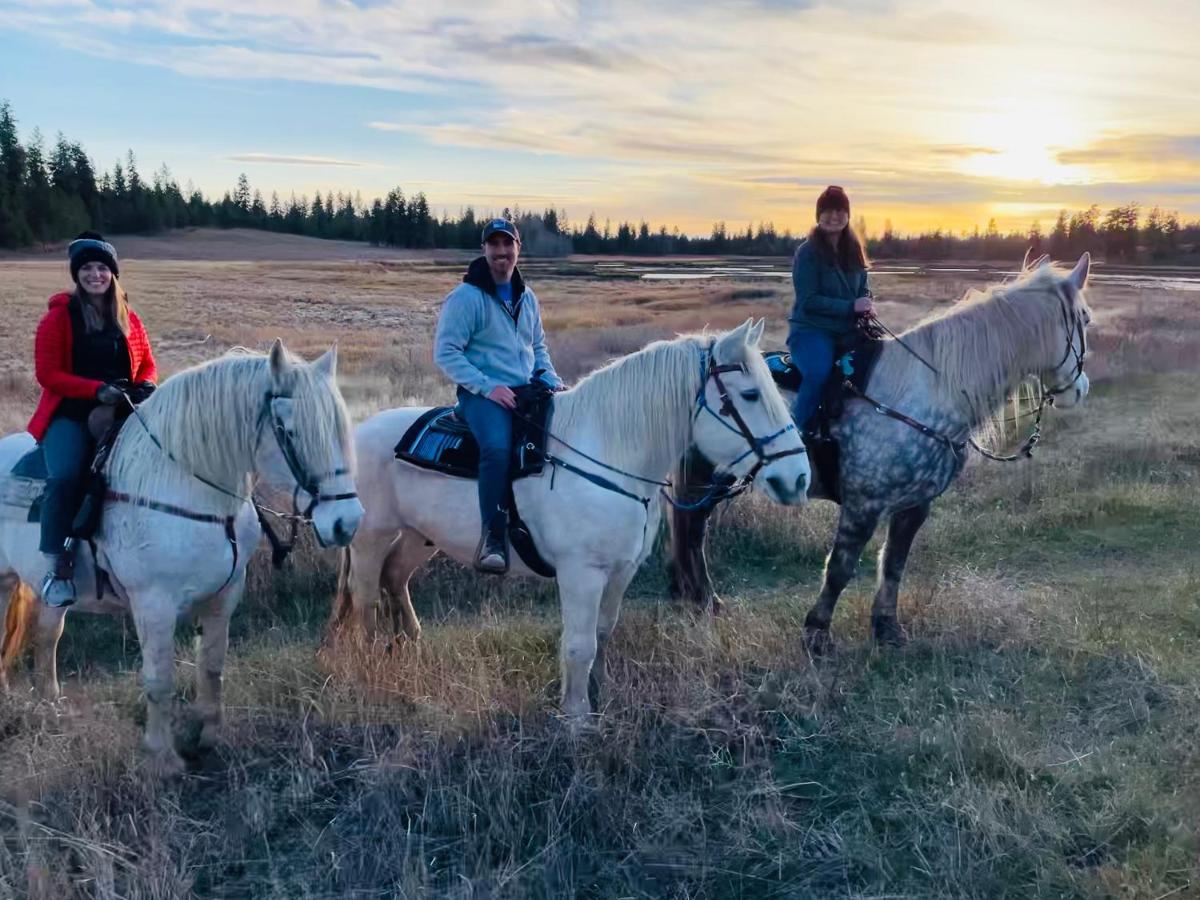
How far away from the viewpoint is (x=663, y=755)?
13.0ft

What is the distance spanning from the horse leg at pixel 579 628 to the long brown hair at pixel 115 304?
8.63ft

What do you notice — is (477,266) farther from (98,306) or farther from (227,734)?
(227,734)

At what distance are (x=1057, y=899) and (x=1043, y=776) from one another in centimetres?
83

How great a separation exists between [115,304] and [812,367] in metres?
4.19

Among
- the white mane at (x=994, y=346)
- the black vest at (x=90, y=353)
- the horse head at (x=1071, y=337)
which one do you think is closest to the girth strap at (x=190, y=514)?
the black vest at (x=90, y=353)

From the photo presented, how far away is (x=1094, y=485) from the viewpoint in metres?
9.77

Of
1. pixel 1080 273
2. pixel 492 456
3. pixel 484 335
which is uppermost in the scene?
pixel 1080 273

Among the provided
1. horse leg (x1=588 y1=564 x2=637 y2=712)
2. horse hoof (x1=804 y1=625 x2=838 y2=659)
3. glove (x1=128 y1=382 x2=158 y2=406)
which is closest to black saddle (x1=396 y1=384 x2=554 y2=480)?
horse leg (x1=588 y1=564 x2=637 y2=712)

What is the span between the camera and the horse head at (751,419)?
155 inches

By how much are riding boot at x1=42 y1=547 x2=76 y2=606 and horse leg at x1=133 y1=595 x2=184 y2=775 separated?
372 mm

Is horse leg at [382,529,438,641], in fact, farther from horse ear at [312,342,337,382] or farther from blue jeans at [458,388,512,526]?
horse ear at [312,342,337,382]

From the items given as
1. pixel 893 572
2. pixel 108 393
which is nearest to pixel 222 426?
pixel 108 393

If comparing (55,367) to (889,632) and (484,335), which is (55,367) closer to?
(484,335)

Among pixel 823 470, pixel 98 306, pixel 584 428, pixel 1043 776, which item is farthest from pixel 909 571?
pixel 98 306
